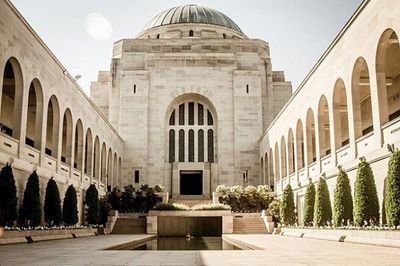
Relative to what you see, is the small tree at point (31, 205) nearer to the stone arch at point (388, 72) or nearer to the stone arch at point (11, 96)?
the stone arch at point (11, 96)

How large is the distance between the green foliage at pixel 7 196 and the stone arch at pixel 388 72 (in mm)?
12483

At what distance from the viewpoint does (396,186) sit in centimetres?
1316

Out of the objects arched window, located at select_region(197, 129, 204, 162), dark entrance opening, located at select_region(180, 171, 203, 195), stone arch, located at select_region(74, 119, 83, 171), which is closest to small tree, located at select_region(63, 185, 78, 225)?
stone arch, located at select_region(74, 119, 83, 171)

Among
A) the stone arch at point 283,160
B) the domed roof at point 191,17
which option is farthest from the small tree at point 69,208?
the domed roof at point 191,17

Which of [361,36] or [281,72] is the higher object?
[281,72]

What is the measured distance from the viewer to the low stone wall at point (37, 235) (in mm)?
15703

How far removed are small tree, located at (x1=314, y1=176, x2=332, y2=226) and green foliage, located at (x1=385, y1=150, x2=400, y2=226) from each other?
6846 mm

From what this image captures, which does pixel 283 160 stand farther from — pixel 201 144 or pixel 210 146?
pixel 201 144

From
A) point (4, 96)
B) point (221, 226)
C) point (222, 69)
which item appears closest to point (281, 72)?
point (222, 69)

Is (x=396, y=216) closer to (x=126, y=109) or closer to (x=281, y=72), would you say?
(x=126, y=109)

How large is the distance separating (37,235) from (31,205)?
1.14 metres

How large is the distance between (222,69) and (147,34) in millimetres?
11179

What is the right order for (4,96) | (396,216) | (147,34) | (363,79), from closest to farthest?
(396,216) → (363,79) → (4,96) → (147,34)

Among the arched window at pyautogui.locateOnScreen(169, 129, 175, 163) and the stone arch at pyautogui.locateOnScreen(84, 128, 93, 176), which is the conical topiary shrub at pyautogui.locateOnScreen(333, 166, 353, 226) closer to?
the stone arch at pyautogui.locateOnScreen(84, 128, 93, 176)
